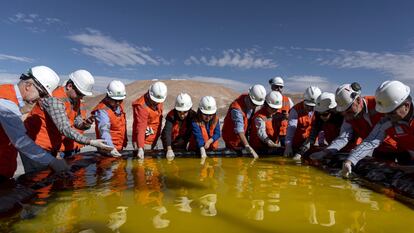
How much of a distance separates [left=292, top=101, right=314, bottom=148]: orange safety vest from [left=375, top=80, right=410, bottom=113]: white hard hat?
2.95 m

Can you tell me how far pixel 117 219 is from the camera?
3.28 meters

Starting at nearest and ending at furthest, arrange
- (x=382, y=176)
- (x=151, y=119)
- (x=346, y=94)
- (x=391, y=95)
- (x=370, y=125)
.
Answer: (x=391, y=95)
(x=382, y=176)
(x=346, y=94)
(x=370, y=125)
(x=151, y=119)

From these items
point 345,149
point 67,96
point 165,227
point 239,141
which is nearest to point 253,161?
point 239,141

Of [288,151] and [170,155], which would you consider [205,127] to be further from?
[288,151]

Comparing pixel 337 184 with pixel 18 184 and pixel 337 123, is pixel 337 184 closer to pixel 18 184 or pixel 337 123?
pixel 337 123

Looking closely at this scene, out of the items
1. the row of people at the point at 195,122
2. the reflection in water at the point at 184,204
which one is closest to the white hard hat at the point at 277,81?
the row of people at the point at 195,122

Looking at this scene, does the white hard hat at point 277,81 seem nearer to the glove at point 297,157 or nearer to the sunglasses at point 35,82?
the glove at point 297,157

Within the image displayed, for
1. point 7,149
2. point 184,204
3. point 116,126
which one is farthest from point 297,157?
point 7,149

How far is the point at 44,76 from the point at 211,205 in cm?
245

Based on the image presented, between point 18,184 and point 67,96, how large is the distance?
6.27 feet

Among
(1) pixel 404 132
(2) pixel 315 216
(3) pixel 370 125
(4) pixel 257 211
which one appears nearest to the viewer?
(2) pixel 315 216

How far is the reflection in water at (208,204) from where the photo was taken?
3510 millimetres

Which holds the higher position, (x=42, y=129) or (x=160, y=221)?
(x=42, y=129)

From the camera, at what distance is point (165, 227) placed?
308 cm
